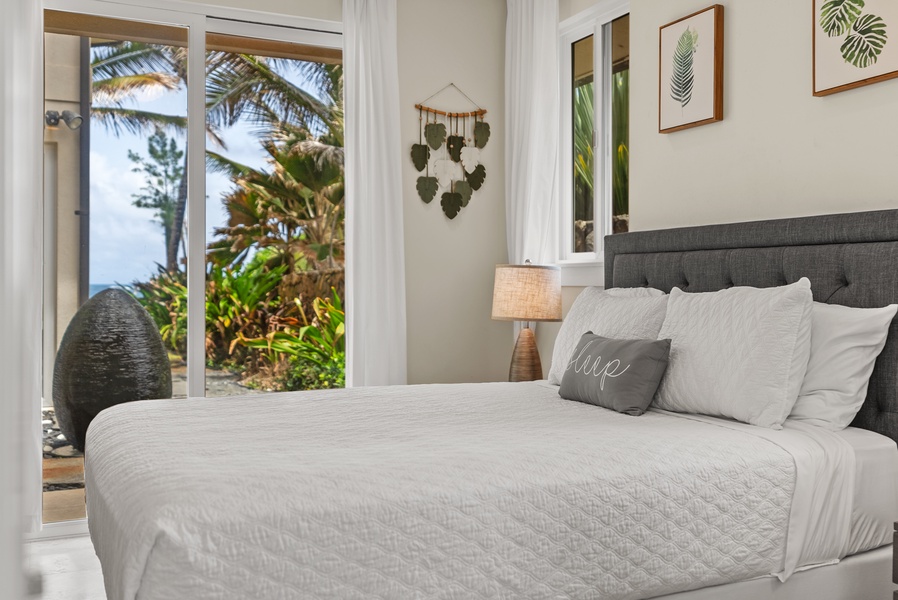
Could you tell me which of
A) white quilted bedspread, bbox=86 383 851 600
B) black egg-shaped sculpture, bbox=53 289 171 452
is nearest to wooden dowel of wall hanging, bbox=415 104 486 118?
black egg-shaped sculpture, bbox=53 289 171 452

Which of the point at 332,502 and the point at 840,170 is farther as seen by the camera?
the point at 840,170

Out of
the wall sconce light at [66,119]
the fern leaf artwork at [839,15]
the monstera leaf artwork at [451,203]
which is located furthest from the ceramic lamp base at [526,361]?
the wall sconce light at [66,119]

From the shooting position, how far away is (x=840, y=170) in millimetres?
2391

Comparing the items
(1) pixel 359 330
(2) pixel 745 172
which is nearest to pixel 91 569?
(1) pixel 359 330

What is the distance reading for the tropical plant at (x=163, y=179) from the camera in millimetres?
3508

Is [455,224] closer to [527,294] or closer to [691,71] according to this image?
[527,294]

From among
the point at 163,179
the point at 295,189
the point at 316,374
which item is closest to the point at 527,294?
the point at 316,374

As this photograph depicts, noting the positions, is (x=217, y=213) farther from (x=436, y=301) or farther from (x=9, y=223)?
(x=9, y=223)

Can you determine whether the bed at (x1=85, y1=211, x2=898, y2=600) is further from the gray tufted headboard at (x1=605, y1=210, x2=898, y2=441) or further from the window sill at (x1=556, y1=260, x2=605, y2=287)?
the window sill at (x1=556, y1=260, x2=605, y2=287)

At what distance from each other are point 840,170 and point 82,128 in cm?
310

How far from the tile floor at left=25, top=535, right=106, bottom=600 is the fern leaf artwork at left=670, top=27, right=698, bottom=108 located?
2.88 m

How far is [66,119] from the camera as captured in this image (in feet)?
11.0

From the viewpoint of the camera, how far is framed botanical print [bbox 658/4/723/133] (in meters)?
2.85

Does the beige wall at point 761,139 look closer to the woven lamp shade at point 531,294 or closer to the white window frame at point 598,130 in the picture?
the white window frame at point 598,130
